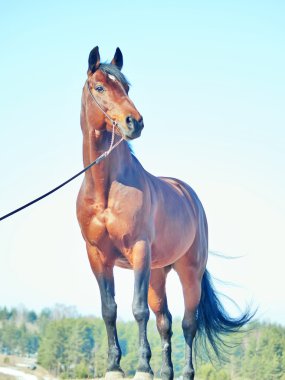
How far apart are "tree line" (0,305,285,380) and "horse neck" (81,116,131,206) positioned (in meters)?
3.43

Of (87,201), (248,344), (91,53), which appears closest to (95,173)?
(87,201)

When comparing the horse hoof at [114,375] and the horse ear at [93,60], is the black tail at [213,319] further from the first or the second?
the horse ear at [93,60]

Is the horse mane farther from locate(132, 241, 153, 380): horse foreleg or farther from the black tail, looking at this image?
the black tail

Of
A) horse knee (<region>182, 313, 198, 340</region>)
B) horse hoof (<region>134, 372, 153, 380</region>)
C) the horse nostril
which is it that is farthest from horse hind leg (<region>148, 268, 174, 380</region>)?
the horse nostril

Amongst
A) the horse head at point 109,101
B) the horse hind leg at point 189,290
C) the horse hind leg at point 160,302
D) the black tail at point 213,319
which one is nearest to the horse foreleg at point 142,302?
the horse head at point 109,101

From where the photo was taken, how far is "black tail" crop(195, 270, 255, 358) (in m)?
12.3

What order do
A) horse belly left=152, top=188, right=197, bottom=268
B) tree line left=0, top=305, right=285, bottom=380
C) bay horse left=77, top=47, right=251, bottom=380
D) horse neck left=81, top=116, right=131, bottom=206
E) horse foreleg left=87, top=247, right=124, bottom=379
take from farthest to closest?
tree line left=0, top=305, right=285, bottom=380 < horse belly left=152, top=188, right=197, bottom=268 < horse foreleg left=87, top=247, right=124, bottom=379 < horse neck left=81, top=116, right=131, bottom=206 < bay horse left=77, top=47, right=251, bottom=380

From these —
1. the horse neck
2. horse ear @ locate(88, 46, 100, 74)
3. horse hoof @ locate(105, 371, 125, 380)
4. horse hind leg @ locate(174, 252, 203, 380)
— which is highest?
horse ear @ locate(88, 46, 100, 74)

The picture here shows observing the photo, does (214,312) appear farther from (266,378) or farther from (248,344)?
(248,344)

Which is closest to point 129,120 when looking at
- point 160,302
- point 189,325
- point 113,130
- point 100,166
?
point 113,130

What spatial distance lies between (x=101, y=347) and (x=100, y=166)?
2362 inches

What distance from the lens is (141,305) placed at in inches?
378

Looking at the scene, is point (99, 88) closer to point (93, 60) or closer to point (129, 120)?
point (93, 60)

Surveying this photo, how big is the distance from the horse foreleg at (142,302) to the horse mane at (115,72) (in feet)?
5.65
